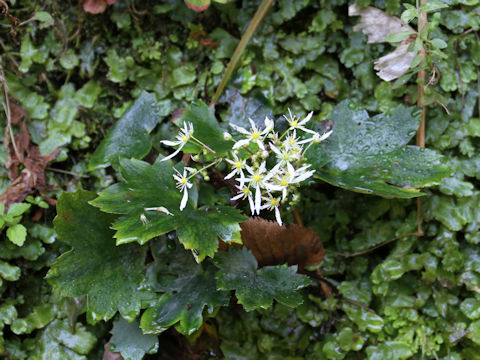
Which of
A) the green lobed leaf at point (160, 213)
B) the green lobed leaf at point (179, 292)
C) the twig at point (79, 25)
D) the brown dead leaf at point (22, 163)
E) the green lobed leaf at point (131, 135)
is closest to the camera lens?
the green lobed leaf at point (160, 213)

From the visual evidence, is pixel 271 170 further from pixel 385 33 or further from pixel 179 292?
pixel 385 33

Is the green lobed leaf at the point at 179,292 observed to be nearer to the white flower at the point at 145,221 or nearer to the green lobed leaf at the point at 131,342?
the green lobed leaf at the point at 131,342

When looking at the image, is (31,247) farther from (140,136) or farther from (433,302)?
(433,302)

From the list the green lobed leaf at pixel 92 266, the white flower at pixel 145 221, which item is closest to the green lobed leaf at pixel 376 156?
the white flower at pixel 145 221

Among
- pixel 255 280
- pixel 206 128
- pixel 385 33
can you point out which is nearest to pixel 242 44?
pixel 206 128

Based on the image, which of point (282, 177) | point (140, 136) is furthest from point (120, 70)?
point (282, 177)
